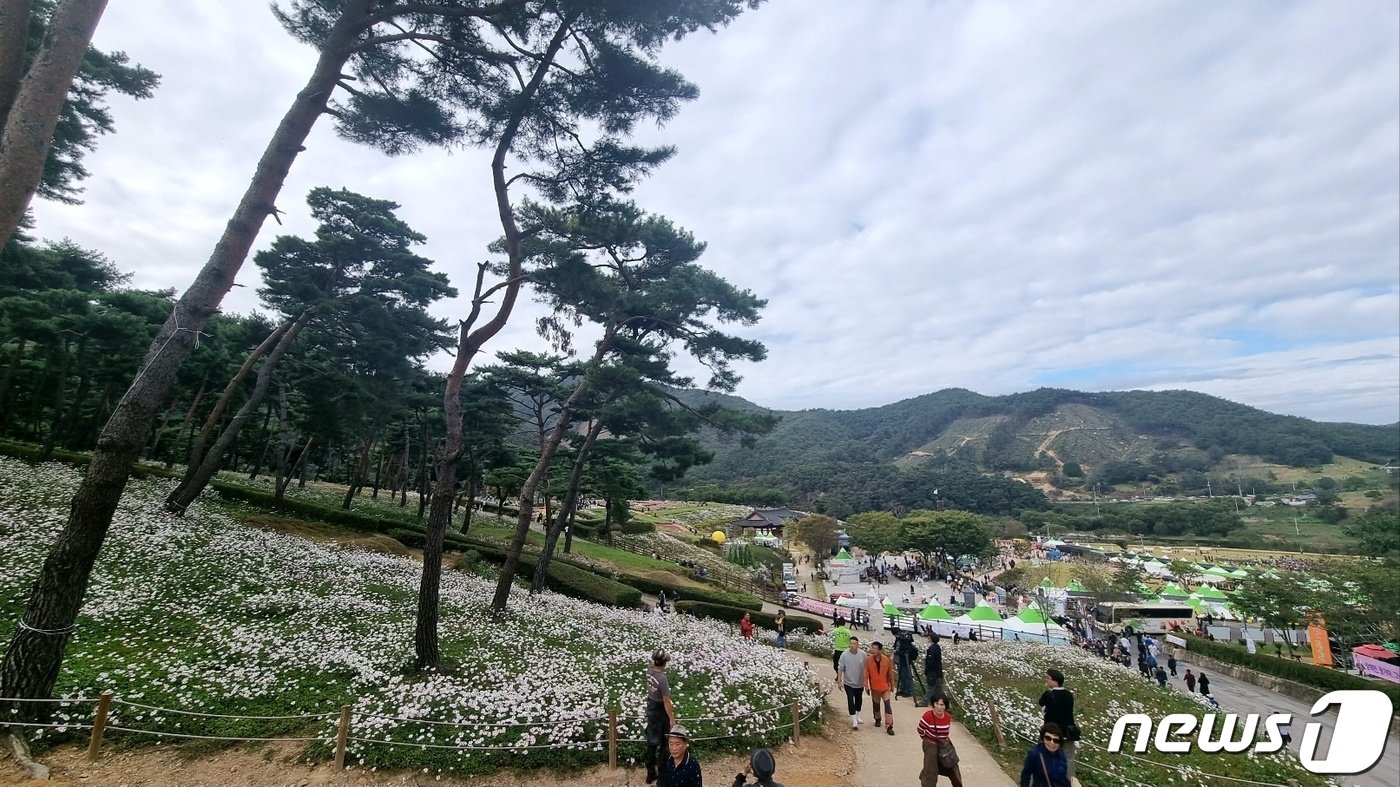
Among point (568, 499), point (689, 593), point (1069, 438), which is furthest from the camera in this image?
point (1069, 438)

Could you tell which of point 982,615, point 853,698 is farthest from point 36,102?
point 982,615

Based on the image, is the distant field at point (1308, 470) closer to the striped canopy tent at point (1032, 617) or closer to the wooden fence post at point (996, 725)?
the striped canopy tent at point (1032, 617)

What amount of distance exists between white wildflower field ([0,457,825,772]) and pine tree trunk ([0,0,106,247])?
4.90 metres

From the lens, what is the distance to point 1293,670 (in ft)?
70.8

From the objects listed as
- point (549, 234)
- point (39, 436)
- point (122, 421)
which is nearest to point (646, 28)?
point (549, 234)

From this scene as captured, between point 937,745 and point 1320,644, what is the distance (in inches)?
1203

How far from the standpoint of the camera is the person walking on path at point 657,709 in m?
5.78

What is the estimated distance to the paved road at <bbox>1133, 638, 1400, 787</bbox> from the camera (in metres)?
12.3

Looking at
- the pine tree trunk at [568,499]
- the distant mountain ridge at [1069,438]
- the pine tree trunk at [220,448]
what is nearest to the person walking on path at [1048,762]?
the pine tree trunk at [568,499]

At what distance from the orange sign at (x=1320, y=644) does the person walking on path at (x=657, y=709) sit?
3250cm

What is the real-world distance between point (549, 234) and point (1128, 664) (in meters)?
25.9

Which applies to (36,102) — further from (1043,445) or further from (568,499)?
(1043,445)

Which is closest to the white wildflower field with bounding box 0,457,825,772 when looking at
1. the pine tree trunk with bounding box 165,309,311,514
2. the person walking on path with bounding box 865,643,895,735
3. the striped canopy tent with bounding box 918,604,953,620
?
the person walking on path with bounding box 865,643,895,735

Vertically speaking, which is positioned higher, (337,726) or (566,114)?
(566,114)
